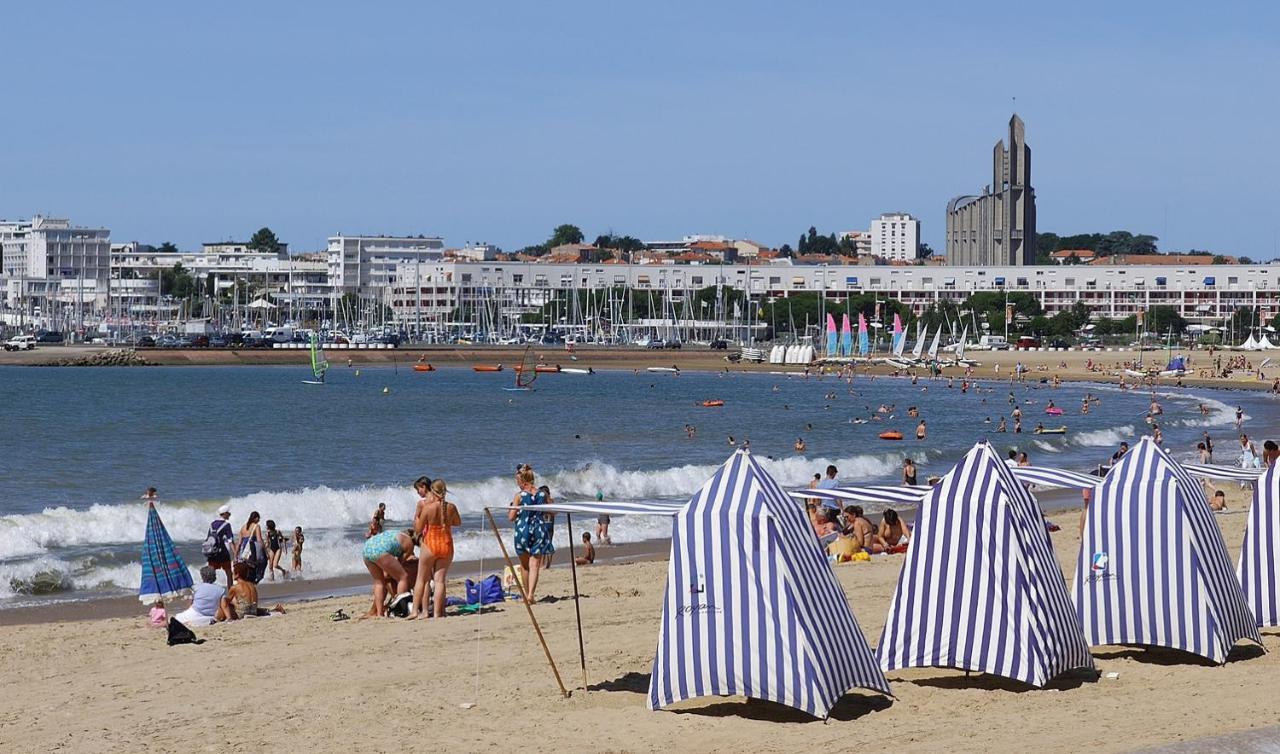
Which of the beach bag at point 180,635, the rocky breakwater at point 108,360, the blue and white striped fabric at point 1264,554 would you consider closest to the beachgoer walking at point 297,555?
the beach bag at point 180,635

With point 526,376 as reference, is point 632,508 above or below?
above

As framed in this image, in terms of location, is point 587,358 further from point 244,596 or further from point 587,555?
point 244,596

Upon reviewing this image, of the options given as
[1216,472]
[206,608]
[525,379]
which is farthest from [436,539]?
[525,379]

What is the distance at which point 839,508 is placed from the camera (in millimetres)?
22594

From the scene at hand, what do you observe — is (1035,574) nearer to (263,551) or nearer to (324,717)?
(324,717)

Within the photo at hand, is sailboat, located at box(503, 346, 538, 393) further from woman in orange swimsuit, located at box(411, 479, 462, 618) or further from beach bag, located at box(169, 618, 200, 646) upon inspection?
beach bag, located at box(169, 618, 200, 646)

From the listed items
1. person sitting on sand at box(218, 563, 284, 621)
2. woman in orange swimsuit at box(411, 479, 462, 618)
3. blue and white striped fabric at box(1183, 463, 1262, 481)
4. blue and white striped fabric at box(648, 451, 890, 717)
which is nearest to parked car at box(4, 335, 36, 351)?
person sitting on sand at box(218, 563, 284, 621)

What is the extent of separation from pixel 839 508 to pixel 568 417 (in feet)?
135

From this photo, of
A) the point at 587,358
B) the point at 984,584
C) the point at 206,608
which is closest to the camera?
the point at 984,584

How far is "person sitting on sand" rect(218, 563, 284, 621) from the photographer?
53.0 feet

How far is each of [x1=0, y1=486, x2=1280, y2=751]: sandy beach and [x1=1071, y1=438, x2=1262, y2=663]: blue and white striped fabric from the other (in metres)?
0.26

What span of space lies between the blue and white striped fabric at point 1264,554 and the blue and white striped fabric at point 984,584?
270 cm

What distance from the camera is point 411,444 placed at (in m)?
47.8

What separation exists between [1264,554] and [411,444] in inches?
1445
